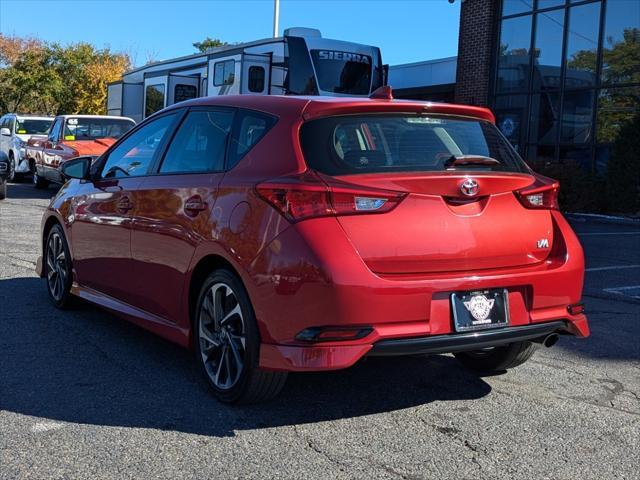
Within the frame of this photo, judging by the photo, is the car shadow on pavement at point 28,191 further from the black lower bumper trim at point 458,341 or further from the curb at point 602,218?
the black lower bumper trim at point 458,341

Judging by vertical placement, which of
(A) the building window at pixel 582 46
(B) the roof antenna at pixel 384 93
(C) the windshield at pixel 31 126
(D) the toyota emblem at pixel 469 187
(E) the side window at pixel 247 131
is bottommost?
(D) the toyota emblem at pixel 469 187

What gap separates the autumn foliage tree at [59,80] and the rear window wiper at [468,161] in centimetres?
4263

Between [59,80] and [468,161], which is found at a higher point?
[59,80]

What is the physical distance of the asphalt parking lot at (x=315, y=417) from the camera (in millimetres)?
3389

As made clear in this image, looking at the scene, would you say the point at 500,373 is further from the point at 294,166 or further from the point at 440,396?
the point at 294,166

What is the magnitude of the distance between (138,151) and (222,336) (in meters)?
1.86

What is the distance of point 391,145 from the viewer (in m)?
3.94

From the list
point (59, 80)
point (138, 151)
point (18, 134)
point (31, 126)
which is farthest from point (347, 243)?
point (59, 80)

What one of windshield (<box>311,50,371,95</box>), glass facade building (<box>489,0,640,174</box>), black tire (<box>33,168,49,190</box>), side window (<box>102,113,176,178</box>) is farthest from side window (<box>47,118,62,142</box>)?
side window (<box>102,113,176,178</box>)

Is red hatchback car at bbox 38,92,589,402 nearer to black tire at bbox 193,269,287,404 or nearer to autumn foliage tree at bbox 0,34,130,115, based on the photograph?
black tire at bbox 193,269,287,404

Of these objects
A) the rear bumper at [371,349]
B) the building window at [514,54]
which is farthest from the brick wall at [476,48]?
the rear bumper at [371,349]

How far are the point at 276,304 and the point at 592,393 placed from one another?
2154 millimetres

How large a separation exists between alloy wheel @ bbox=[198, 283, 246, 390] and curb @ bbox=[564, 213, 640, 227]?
12.6m

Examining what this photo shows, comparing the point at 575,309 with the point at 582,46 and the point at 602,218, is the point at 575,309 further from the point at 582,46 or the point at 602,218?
the point at 582,46
